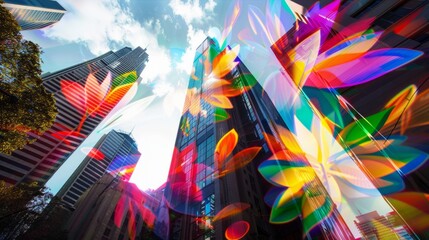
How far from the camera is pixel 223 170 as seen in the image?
2495 cm

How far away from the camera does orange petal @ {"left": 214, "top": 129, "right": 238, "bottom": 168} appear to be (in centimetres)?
2714

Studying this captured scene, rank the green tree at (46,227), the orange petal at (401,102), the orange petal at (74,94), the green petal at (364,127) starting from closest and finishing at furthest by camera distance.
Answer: the orange petal at (401,102)
the green petal at (364,127)
the green tree at (46,227)
the orange petal at (74,94)

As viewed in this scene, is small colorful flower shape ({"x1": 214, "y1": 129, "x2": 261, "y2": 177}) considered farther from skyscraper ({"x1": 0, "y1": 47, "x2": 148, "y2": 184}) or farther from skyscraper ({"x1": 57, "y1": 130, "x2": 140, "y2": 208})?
skyscraper ({"x1": 57, "y1": 130, "x2": 140, "y2": 208})

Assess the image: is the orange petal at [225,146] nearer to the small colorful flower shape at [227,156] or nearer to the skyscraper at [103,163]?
the small colorful flower shape at [227,156]

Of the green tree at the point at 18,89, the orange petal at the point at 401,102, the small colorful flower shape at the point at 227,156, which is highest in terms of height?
the small colorful flower shape at the point at 227,156

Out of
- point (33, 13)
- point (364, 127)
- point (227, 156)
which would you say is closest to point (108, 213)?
point (227, 156)

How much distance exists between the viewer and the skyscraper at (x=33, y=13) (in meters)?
53.4

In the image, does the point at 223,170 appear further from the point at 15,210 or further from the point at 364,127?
the point at 15,210

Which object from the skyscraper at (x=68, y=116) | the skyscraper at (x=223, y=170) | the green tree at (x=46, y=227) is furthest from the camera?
the skyscraper at (x=68, y=116)

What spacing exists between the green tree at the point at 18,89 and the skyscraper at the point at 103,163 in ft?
265

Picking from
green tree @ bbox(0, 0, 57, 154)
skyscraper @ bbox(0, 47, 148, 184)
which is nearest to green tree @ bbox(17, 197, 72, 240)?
green tree @ bbox(0, 0, 57, 154)

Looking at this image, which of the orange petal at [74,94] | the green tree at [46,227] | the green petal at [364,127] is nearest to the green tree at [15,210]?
the green tree at [46,227]

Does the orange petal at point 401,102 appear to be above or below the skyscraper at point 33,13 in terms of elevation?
below

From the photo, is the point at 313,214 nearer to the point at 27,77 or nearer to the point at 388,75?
the point at 388,75
